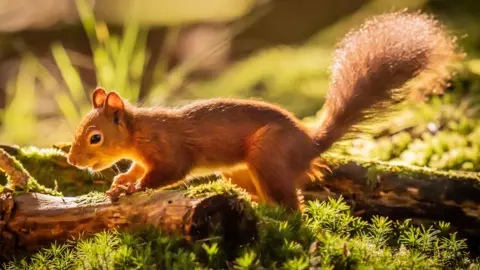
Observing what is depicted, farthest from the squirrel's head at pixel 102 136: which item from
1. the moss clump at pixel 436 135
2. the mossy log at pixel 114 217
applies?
the moss clump at pixel 436 135

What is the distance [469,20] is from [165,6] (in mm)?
4129

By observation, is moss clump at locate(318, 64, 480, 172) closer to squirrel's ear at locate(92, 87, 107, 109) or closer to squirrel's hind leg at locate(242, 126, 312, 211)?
squirrel's hind leg at locate(242, 126, 312, 211)

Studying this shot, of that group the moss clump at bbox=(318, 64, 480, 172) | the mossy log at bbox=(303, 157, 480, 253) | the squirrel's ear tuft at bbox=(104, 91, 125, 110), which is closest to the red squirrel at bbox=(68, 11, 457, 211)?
the squirrel's ear tuft at bbox=(104, 91, 125, 110)

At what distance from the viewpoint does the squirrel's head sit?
261cm

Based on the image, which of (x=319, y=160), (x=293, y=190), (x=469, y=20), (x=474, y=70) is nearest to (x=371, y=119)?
(x=319, y=160)

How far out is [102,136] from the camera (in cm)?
261

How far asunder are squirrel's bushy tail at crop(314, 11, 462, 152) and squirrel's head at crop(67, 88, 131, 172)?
34.5 inches

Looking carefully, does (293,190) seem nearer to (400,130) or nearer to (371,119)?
Result: (371,119)

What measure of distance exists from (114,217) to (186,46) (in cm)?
615

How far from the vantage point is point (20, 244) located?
8.54ft

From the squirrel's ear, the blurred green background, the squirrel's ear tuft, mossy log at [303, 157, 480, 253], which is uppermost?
the blurred green background

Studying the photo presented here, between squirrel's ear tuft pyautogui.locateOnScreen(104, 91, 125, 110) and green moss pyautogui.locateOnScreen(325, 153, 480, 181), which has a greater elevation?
squirrel's ear tuft pyautogui.locateOnScreen(104, 91, 125, 110)

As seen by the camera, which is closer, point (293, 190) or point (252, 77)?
point (293, 190)

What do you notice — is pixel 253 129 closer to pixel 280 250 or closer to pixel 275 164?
pixel 275 164
